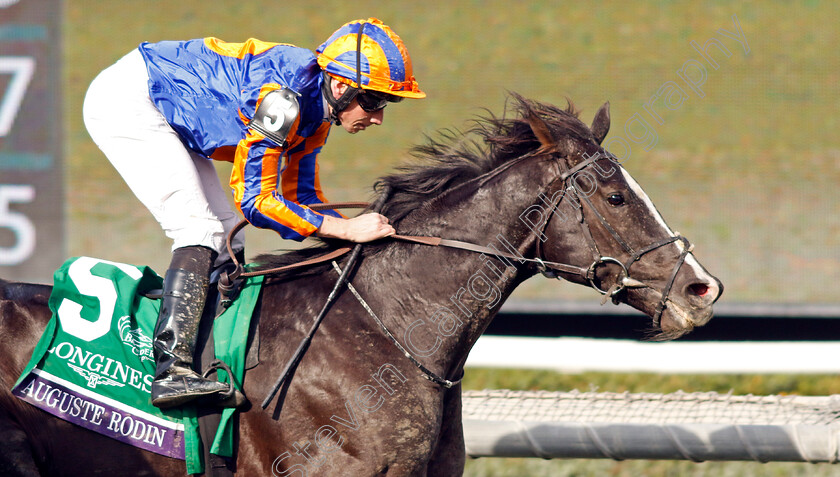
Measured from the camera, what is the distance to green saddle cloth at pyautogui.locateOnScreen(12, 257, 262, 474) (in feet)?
7.32

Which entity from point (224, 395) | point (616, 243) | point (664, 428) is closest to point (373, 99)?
point (616, 243)

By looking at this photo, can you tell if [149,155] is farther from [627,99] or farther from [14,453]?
[627,99]

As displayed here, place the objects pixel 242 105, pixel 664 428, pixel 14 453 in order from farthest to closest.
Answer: pixel 664 428 → pixel 242 105 → pixel 14 453

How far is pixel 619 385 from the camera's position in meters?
4.82

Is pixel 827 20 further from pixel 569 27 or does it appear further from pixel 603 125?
pixel 603 125

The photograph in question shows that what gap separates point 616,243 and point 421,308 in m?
0.54

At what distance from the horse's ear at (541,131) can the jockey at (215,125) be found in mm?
320

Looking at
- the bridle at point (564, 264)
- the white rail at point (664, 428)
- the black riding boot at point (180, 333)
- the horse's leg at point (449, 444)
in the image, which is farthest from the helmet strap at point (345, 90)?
the white rail at point (664, 428)

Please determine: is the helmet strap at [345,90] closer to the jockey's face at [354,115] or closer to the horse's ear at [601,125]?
the jockey's face at [354,115]

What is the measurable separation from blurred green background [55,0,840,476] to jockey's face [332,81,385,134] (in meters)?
2.64

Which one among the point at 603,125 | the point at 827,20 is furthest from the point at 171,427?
the point at 827,20

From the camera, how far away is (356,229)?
237cm

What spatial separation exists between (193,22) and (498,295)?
378 cm

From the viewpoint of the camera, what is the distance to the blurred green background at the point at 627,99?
16.4 ft
